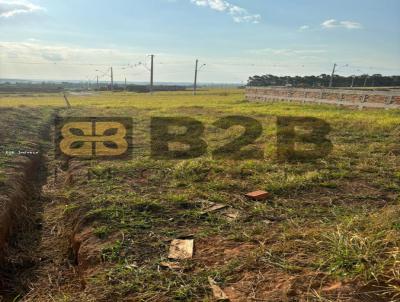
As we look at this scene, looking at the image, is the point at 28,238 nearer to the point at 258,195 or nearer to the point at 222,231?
the point at 222,231

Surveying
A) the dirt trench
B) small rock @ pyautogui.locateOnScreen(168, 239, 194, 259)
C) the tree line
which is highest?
the tree line

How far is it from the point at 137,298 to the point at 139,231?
4.07 ft

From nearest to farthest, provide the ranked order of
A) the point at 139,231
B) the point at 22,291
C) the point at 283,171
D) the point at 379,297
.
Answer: the point at 379,297
the point at 22,291
the point at 139,231
the point at 283,171

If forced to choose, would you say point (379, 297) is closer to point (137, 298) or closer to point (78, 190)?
point (137, 298)

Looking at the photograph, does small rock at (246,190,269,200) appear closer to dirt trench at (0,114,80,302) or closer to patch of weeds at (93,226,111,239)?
patch of weeds at (93,226,111,239)

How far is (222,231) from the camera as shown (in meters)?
4.04

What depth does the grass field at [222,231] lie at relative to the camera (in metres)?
2.88

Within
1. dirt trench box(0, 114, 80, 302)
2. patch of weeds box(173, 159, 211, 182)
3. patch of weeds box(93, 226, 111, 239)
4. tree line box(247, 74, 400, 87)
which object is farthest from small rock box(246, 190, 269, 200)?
tree line box(247, 74, 400, 87)

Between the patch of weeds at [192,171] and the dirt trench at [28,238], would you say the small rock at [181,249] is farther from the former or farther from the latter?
the patch of weeds at [192,171]

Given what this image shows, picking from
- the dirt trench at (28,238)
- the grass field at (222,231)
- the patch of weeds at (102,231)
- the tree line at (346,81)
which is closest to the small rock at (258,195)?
the grass field at (222,231)

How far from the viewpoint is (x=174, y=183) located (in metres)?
5.86

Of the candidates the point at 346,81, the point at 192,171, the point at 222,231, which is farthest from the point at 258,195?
the point at 346,81

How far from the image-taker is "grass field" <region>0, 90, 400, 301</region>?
9.46 ft

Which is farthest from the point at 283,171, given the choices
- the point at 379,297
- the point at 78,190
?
the point at 379,297
